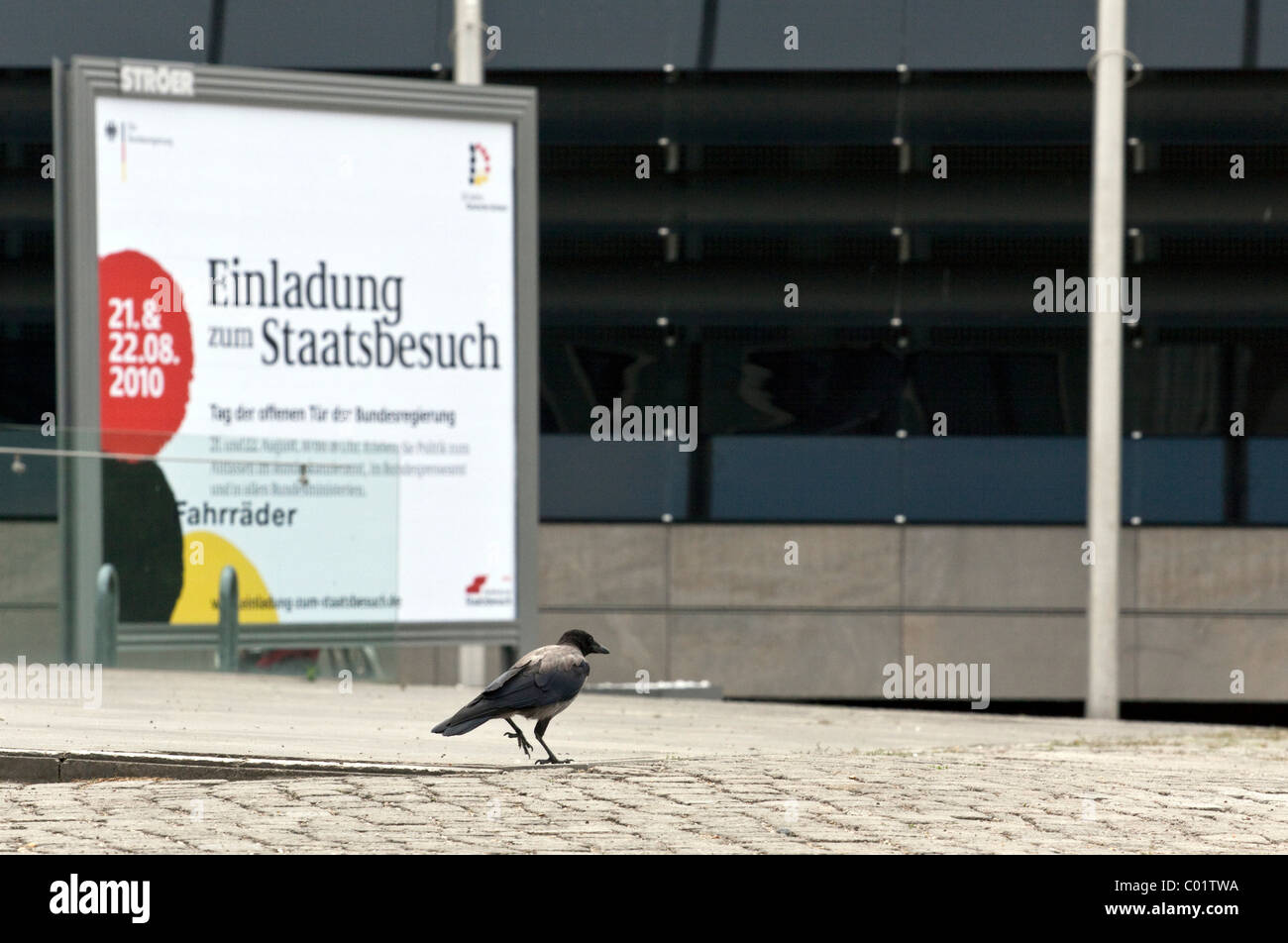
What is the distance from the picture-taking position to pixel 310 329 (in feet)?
47.8

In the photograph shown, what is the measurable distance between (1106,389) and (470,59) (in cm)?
639

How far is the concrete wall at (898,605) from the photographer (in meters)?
17.6

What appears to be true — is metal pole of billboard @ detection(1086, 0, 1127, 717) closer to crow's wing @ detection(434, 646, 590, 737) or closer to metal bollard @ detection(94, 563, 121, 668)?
crow's wing @ detection(434, 646, 590, 737)

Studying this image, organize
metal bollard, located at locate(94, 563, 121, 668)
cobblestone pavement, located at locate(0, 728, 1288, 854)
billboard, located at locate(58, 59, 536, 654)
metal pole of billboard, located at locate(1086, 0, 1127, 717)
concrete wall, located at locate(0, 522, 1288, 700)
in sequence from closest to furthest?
cobblestone pavement, located at locate(0, 728, 1288, 854) < metal bollard, located at locate(94, 563, 121, 668) < billboard, located at locate(58, 59, 536, 654) < metal pole of billboard, located at locate(1086, 0, 1127, 717) < concrete wall, located at locate(0, 522, 1288, 700)

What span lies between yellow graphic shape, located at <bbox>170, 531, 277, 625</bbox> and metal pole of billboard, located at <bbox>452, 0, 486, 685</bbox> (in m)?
3.06

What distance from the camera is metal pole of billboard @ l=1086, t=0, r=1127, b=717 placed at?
14906 mm

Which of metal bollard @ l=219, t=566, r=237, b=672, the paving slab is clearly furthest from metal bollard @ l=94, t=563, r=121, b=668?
metal bollard @ l=219, t=566, r=237, b=672

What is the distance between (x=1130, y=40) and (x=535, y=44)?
593 cm

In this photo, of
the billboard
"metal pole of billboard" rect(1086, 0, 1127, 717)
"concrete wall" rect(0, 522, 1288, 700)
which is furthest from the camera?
"concrete wall" rect(0, 522, 1288, 700)

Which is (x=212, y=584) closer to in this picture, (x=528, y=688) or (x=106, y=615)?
(x=106, y=615)

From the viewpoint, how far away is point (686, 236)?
1834 cm

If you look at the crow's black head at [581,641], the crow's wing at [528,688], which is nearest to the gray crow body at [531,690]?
the crow's wing at [528,688]
